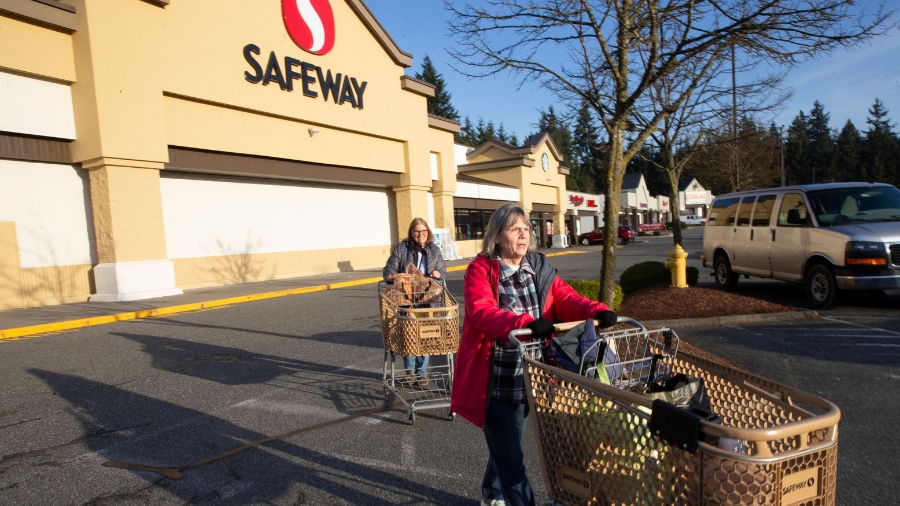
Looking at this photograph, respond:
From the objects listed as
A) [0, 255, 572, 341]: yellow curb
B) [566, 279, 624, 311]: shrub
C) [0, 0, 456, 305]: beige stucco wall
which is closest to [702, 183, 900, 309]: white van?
[566, 279, 624, 311]: shrub

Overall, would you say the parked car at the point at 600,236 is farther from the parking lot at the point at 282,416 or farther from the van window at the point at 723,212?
the parking lot at the point at 282,416

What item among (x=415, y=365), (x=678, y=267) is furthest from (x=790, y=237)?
(x=415, y=365)

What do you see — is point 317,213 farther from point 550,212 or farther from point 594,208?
point 594,208

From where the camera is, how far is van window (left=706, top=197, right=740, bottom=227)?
11.7m

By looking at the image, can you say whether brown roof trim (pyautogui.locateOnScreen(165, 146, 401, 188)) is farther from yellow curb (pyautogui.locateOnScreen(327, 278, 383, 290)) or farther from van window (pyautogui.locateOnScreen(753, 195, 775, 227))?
van window (pyautogui.locateOnScreen(753, 195, 775, 227))

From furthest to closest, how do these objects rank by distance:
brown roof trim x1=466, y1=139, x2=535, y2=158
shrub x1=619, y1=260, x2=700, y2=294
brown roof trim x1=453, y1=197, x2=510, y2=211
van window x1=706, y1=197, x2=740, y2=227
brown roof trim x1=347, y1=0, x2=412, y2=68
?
brown roof trim x1=466, y1=139, x2=535, y2=158, brown roof trim x1=453, y1=197, x2=510, y2=211, brown roof trim x1=347, y1=0, x2=412, y2=68, van window x1=706, y1=197, x2=740, y2=227, shrub x1=619, y1=260, x2=700, y2=294

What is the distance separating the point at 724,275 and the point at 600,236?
3385 cm

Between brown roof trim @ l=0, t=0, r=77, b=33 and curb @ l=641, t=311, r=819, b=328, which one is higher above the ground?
brown roof trim @ l=0, t=0, r=77, b=33

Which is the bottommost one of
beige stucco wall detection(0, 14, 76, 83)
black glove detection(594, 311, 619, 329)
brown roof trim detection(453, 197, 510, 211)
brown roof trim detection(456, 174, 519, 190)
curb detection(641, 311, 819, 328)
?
curb detection(641, 311, 819, 328)

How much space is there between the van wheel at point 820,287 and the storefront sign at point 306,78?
17.2 m

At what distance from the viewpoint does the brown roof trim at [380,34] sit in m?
23.8

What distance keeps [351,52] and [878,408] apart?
22.6 m

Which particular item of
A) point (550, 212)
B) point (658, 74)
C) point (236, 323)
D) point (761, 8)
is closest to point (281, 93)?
point (236, 323)

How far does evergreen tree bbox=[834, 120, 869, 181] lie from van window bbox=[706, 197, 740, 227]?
8070 cm
